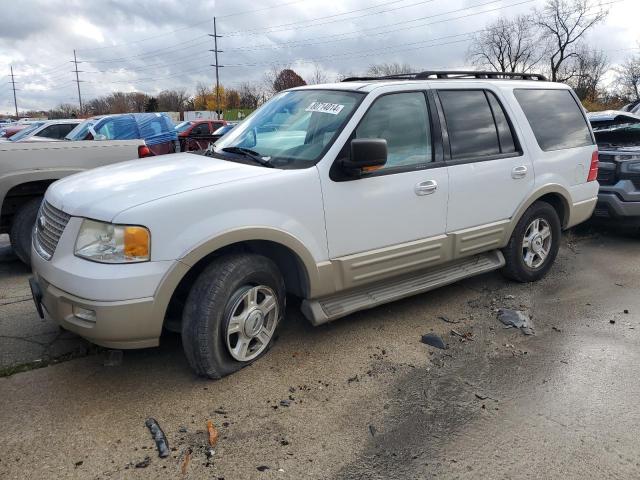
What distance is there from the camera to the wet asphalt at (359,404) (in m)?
2.67

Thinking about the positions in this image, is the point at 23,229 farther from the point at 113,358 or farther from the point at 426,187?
the point at 426,187

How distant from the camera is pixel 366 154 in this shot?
3.48 meters

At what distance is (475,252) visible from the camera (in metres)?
4.64

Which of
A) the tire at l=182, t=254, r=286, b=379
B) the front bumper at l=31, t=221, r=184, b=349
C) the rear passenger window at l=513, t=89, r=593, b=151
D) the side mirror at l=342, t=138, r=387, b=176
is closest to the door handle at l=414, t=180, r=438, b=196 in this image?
the side mirror at l=342, t=138, r=387, b=176

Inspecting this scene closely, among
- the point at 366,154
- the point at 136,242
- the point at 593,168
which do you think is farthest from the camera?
the point at 593,168

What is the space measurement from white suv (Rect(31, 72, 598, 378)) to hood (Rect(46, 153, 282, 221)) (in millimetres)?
16

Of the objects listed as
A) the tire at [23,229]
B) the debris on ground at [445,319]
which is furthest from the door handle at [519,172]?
the tire at [23,229]

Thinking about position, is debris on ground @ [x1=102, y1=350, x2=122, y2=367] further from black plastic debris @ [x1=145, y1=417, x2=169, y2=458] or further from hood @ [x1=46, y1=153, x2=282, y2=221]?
hood @ [x1=46, y1=153, x2=282, y2=221]

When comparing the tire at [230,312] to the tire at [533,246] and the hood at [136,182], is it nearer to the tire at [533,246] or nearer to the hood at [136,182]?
the hood at [136,182]

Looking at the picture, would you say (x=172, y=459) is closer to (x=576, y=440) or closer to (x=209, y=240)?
(x=209, y=240)

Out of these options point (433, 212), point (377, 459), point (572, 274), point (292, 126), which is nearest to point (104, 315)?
point (377, 459)

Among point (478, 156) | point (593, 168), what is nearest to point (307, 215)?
point (478, 156)

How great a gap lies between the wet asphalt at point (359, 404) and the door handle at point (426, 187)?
1085 mm

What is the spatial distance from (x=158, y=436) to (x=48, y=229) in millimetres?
1517
